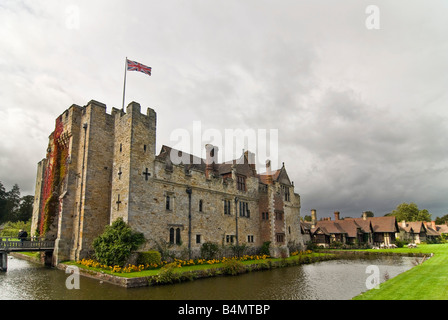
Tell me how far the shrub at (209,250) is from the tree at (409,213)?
90828 millimetres

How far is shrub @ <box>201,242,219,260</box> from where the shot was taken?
91.4 ft

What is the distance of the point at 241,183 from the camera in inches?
1368

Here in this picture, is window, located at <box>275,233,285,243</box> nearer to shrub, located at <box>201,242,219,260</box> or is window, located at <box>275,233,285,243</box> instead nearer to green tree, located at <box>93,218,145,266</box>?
shrub, located at <box>201,242,219,260</box>

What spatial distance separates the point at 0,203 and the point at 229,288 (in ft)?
255

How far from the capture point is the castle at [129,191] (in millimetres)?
24266

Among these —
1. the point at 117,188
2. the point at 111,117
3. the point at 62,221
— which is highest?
the point at 111,117

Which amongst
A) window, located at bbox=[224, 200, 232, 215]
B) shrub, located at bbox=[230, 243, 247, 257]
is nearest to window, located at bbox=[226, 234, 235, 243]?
shrub, located at bbox=[230, 243, 247, 257]

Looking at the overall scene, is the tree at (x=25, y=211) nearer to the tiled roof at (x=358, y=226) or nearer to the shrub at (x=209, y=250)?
the shrub at (x=209, y=250)

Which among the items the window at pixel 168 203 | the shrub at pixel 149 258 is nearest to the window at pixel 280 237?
the window at pixel 168 203

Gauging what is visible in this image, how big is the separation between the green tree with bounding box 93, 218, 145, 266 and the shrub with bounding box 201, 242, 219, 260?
7323 millimetres

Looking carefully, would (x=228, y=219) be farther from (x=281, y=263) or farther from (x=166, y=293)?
(x=166, y=293)

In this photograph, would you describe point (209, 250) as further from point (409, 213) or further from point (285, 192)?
point (409, 213)
